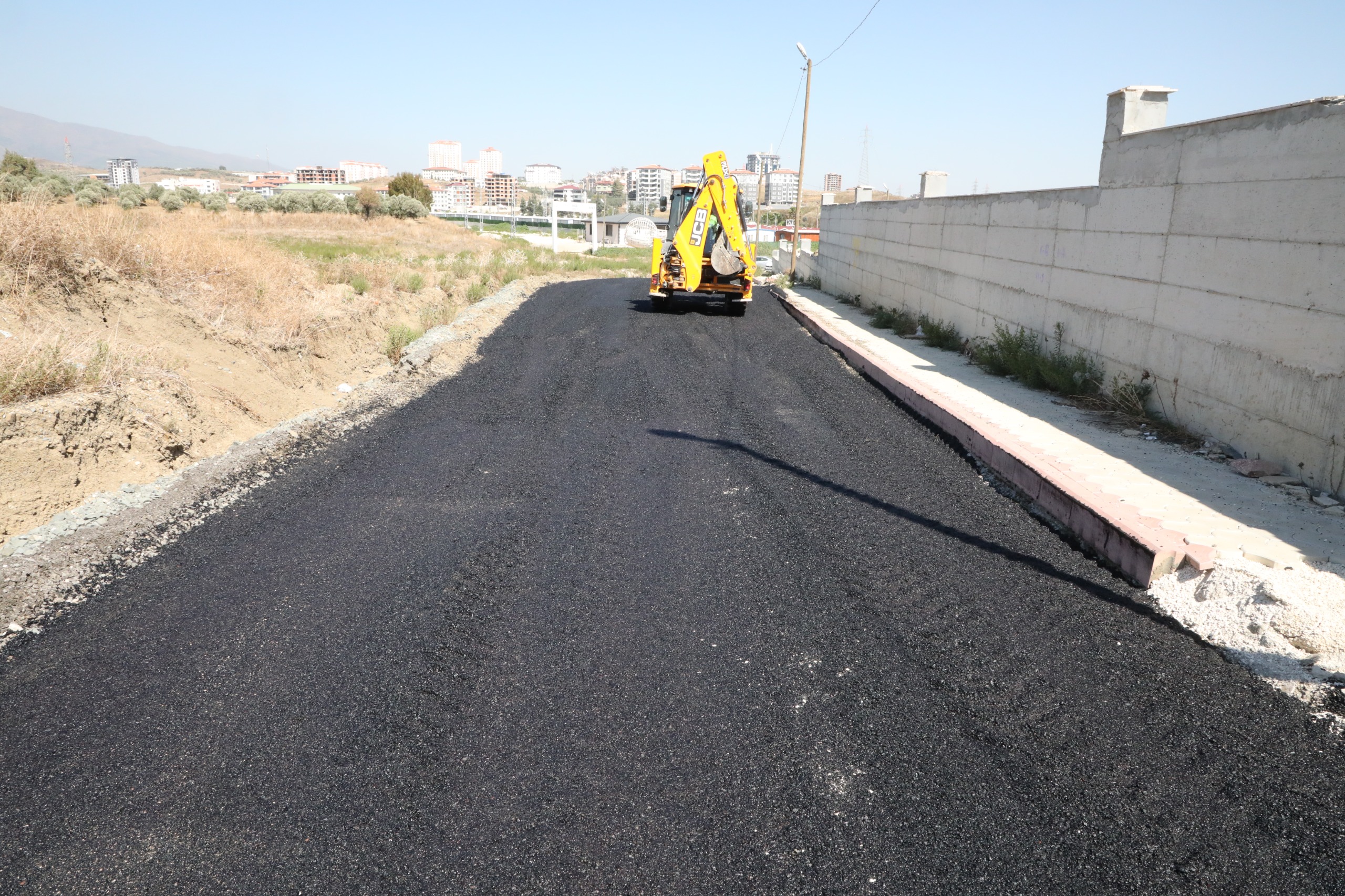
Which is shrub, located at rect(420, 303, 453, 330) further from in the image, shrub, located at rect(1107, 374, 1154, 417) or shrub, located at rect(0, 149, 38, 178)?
shrub, located at rect(0, 149, 38, 178)

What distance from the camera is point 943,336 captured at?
A: 14141 millimetres

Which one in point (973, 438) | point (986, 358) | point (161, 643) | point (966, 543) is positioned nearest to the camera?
point (161, 643)

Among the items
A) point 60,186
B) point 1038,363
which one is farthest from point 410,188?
point 1038,363

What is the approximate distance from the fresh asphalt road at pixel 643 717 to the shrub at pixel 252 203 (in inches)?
2448

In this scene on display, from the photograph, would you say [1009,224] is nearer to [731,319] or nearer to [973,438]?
[973,438]

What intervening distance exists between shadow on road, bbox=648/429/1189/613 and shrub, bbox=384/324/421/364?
606cm

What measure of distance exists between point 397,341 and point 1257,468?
36.7 ft

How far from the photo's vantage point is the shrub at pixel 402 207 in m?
64.8

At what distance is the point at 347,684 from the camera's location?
13.0 feet

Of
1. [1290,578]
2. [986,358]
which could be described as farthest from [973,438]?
[986,358]

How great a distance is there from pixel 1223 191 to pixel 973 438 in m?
2.96

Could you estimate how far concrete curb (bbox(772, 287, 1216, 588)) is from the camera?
5082 millimetres

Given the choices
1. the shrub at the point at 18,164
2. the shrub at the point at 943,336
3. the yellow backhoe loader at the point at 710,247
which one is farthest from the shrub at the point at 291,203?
the shrub at the point at 943,336

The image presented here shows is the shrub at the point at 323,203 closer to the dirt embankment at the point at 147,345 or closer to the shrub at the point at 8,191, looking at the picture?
the dirt embankment at the point at 147,345
